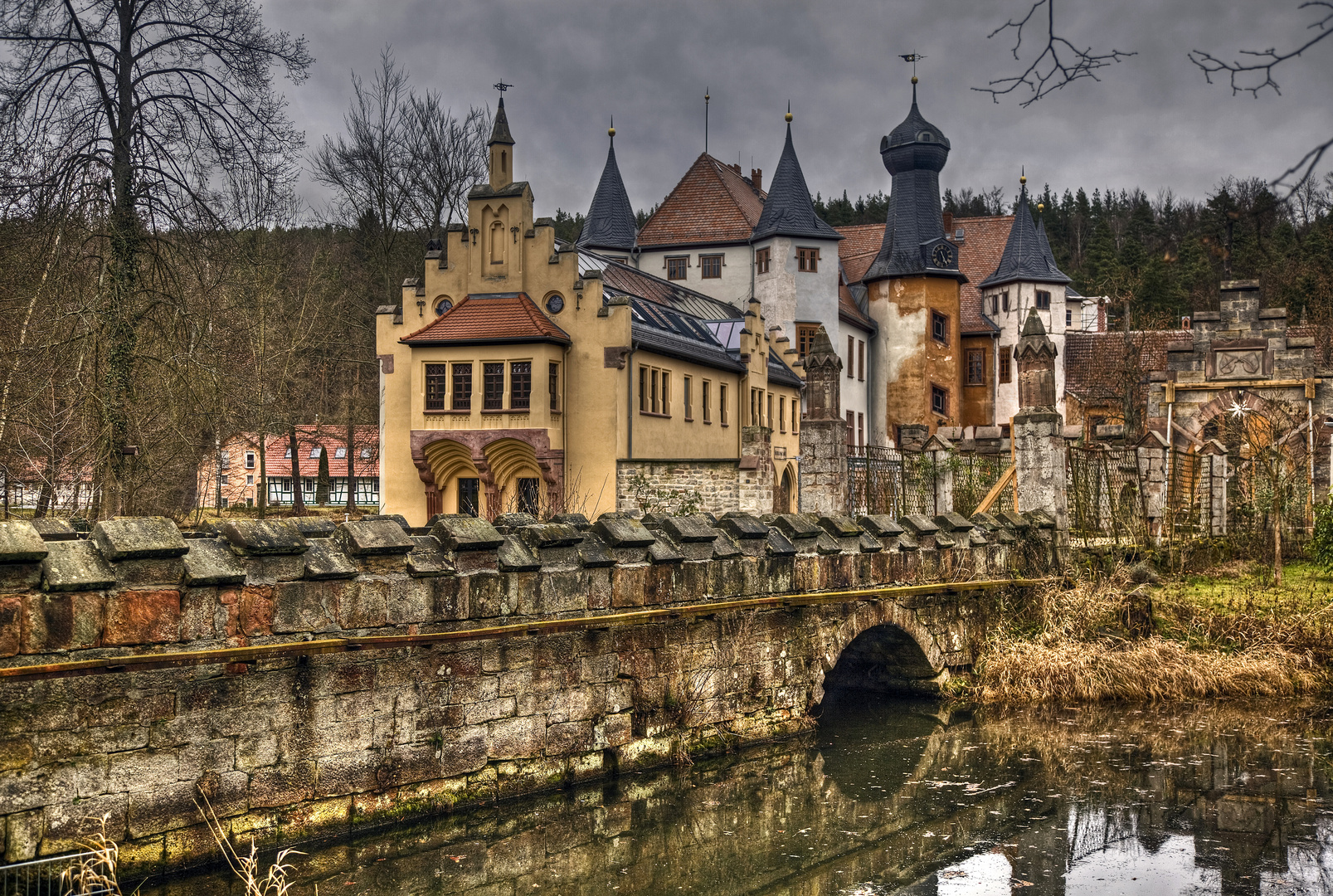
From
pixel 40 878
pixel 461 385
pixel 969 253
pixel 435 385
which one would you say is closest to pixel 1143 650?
pixel 40 878

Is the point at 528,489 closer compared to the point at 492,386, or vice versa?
the point at 492,386

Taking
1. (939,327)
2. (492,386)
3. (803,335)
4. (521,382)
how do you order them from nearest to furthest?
(521,382) < (492,386) < (803,335) < (939,327)

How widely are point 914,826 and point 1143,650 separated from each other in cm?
615

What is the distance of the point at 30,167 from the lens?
16125 mm

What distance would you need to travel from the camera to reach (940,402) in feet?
166

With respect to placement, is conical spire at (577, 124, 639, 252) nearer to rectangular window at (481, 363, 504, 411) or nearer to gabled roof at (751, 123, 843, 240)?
gabled roof at (751, 123, 843, 240)

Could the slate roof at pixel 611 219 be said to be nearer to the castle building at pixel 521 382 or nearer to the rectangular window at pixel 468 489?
the castle building at pixel 521 382

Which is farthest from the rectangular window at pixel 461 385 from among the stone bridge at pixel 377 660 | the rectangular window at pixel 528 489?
the stone bridge at pixel 377 660

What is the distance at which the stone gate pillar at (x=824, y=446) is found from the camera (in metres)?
18.0

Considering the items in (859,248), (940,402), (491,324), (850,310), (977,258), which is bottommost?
(940,402)

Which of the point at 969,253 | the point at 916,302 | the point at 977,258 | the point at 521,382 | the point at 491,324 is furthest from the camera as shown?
the point at 969,253

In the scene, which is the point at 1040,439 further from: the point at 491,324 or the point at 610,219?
the point at 610,219

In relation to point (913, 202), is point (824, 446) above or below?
below

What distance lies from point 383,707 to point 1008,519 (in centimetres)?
994
